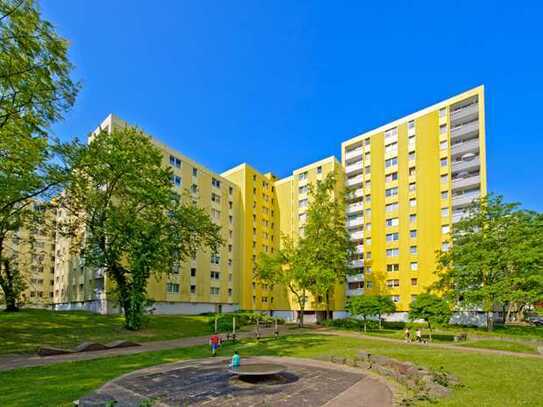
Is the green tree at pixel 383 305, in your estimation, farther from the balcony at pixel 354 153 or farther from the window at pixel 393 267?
the balcony at pixel 354 153

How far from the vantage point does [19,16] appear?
17203mm

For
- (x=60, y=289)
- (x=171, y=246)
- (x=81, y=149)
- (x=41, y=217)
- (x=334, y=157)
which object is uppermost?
(x=334, y=157)

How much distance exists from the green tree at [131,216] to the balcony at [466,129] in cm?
4005

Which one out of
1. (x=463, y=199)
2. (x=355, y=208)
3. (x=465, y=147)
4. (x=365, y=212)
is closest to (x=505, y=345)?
(x=463, y=199)

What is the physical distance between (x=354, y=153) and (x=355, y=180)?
5.06 m

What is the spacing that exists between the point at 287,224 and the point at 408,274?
27.2 meters

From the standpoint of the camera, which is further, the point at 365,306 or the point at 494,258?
the point at 365,306

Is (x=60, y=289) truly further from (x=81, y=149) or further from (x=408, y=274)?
(x=408, y=274)

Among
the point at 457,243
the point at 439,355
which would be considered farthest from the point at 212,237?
the point at 457,243

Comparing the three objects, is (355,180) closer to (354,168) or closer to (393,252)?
(354,168)

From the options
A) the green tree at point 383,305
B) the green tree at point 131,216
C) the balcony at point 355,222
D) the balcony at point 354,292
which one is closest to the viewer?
the green tree at point 131,216

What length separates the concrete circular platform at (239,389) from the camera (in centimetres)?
1144

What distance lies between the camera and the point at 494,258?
3519 centimetres

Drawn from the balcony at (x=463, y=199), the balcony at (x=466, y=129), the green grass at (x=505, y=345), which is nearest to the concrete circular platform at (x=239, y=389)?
the green grass at (x=505, y=345)
